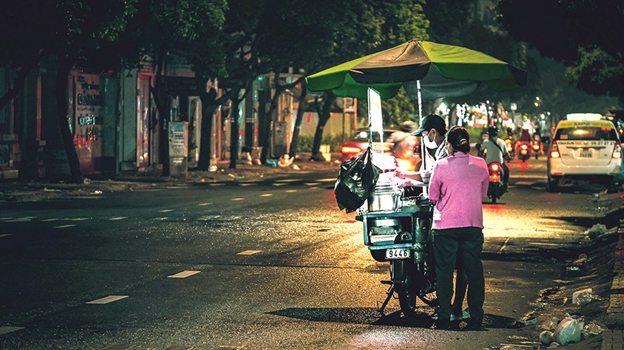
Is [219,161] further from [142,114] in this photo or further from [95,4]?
[95,4]

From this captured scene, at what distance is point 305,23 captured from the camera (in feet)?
114

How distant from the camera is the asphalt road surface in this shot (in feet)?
27.5

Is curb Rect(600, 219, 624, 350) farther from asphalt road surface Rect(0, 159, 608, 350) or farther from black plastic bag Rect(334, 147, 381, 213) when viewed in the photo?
black plastic bag Rect(334, 147, 381, 213)

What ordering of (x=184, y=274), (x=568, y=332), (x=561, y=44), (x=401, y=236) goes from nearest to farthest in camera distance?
1. (x=568, y=332)
2. (x=401, y=236)
3. (x=184, y=274)
4. (x=561, y=44)

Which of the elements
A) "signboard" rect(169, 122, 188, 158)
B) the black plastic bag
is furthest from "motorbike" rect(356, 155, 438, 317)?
"signboard" rect(169, 122, 188, 158)

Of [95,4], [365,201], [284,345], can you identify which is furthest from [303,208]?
[284,345]

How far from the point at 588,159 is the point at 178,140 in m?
12.5

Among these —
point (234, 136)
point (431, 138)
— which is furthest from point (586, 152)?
point (431, 138)

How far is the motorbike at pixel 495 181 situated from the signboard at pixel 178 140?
1232 centimetres

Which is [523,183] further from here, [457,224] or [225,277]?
[457,224]

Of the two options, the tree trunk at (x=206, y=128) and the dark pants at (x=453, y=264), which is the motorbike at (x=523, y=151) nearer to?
the tree trunk at (x=206, y=128)

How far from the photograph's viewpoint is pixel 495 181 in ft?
73.5

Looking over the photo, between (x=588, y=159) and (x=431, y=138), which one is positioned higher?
(x=431, y=138)

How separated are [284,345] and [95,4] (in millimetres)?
17102
